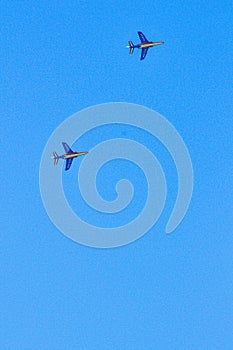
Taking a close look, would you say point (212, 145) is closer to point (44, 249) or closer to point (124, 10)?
point (124, 10)

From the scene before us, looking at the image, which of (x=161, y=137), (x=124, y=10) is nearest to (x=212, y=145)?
(x=161, y=137)

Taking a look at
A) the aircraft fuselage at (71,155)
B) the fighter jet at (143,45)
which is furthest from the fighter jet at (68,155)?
the fighter jet at (143,45)

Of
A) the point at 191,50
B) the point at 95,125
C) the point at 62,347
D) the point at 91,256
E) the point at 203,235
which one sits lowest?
the point at 62,347

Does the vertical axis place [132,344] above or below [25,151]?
below

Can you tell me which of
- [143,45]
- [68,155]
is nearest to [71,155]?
[68,155]

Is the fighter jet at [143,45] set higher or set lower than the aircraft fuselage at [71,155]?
higher

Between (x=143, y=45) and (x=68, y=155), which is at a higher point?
(x=143, y=45)

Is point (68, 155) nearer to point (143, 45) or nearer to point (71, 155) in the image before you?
point (71, 155)

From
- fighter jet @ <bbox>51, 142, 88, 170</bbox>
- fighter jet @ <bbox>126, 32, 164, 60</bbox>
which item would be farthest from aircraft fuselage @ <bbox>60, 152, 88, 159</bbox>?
fighter jet @ <bbox>126, 32, 164, 60</bbox>

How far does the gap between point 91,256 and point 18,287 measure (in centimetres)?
23

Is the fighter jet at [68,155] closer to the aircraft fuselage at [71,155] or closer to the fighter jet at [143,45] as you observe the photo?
the aircraft fuselage at [71,155]

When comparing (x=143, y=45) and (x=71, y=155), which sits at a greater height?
(x=143, y=45)

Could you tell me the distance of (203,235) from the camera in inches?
58.1

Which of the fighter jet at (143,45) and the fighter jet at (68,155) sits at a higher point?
the fighter jet at (143,45)
